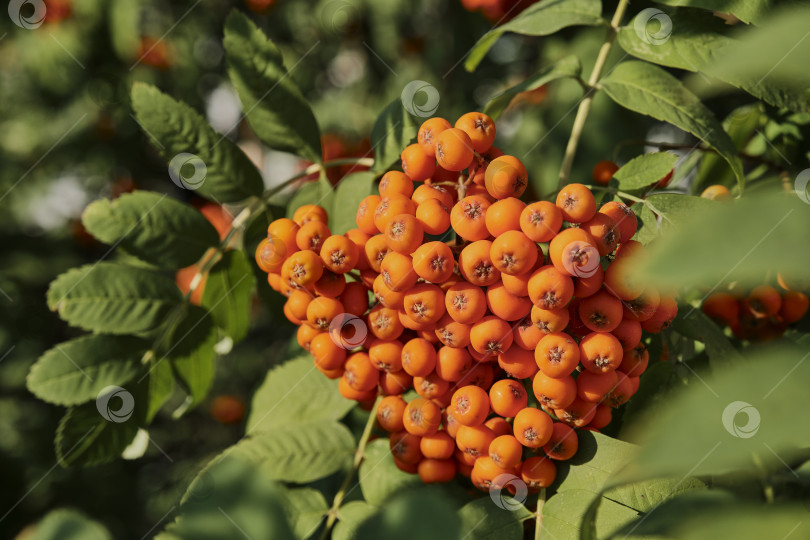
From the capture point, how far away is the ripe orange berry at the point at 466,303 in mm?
1117

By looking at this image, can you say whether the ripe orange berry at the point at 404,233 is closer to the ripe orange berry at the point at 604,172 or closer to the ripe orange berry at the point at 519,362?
the ripe orange berry at the point at 519,362

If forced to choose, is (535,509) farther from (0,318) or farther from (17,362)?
(17,362)

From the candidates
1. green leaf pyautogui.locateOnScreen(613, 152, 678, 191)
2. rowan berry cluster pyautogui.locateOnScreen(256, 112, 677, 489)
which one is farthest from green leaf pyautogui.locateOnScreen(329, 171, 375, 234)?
green leaf pyautogui.locateOnScreen(613, 152, 678, 191)

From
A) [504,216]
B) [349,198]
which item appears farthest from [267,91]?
[504,216]

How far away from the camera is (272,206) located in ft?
5.78

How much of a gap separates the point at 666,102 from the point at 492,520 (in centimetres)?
99

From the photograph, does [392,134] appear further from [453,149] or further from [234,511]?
[234,511]

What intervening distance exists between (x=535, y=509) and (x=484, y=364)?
309mm

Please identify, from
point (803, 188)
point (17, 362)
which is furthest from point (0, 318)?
point (803, 188)
